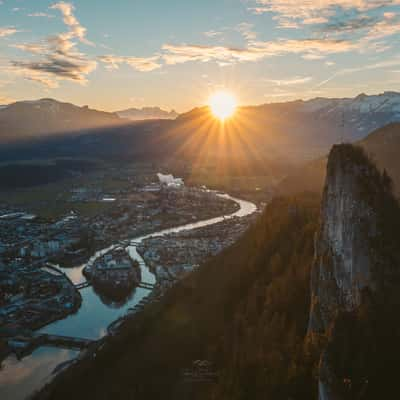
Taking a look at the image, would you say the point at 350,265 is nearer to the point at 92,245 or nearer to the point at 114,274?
the point at 114,274

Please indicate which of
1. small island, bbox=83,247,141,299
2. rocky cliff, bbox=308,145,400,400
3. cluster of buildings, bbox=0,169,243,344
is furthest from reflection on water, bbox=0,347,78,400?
rocky cliff, bbox=308,145,400,400

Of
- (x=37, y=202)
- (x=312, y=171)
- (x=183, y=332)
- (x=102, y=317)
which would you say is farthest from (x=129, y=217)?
(x=183, y=332)

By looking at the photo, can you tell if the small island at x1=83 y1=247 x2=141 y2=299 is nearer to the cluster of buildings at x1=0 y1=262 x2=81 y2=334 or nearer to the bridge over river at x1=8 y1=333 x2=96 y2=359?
the cluster of buildings at x1=0 y1=262 x2=81 y2=334

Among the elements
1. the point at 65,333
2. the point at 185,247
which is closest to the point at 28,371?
the point at 65,333

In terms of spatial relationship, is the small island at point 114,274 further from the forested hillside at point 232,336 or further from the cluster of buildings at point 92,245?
the forested hillside at point 232,336

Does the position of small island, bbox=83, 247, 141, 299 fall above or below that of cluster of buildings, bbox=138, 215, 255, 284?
below
